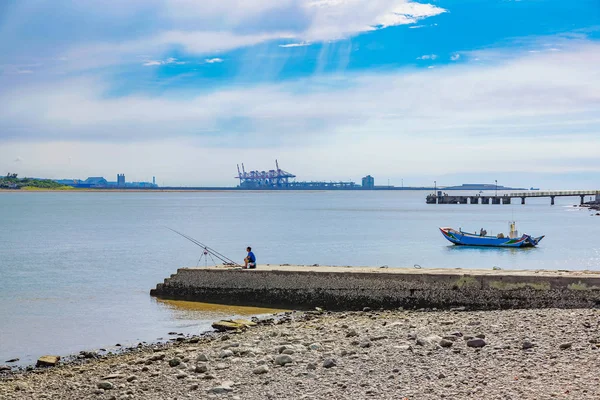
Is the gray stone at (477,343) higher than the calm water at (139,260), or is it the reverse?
the gray stone at (477,343)

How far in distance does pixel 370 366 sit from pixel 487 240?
39494 mm

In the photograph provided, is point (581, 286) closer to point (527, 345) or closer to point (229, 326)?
point (527, 345)

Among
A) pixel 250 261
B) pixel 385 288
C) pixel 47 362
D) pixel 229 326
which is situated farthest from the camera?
pixel 250 261

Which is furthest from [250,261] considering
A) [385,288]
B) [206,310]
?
[385,288]

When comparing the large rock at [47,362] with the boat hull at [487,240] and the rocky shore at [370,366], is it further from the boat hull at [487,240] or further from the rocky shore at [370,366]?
the boat hull at [487,240]

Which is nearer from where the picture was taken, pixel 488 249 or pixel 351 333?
pixel 351 333

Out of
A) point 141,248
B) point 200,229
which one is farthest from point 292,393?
point 200,229

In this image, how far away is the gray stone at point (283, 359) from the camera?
1169 centimetres

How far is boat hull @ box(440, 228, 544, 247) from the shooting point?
4812cm

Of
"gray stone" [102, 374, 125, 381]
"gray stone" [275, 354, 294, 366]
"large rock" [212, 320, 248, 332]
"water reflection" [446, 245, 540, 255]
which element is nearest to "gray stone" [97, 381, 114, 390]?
"gray stone" [102, 374, 125, 381]

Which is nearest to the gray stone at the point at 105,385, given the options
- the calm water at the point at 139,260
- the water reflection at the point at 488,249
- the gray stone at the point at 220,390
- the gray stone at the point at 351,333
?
the gray stone at the point at 220,390

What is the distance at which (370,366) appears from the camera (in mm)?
11047

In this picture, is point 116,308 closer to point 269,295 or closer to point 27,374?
point 269,295

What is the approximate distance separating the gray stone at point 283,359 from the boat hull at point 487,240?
38745mm
